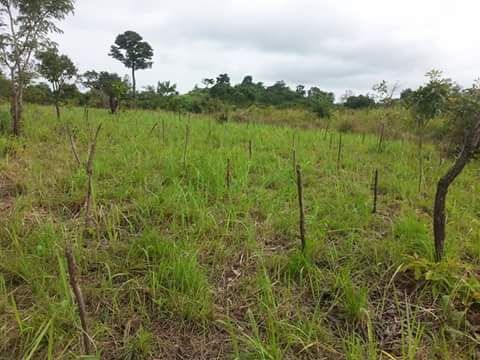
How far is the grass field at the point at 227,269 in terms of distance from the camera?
131cm

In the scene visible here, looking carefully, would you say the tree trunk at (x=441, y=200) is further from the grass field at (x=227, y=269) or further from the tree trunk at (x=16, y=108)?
the tree trunk at (x=16, y=108)

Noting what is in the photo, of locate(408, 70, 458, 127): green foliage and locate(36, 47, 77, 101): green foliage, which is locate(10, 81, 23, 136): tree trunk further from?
locate(408, 70, 458, 127): green foliage

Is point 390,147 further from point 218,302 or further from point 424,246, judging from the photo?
point 218,302

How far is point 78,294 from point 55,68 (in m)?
6.82

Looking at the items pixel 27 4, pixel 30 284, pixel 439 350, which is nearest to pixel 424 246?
pixel 439 350

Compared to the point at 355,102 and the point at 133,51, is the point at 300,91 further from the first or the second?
the point at 133,51

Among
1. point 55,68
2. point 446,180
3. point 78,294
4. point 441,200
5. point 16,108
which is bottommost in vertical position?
point 78,294

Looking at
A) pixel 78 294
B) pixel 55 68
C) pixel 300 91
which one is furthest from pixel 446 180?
pixel 300 91

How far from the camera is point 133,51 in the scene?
35.7m

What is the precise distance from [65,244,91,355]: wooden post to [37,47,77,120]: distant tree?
222 inches

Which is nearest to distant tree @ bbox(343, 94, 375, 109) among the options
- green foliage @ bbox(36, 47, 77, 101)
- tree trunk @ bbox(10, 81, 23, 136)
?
green foliage @ bbox(36, 47, 77, 101)

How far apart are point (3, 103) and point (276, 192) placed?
23.6 feet

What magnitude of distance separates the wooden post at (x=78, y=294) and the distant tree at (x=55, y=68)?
18.5ft

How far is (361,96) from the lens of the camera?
52.2ft
